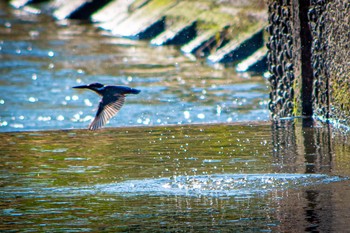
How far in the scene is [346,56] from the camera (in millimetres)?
11070

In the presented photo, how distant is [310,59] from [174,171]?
4209mm

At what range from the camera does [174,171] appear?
900 centimetres

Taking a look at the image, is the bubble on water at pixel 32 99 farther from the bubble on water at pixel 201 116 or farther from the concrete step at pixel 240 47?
the concrete step at pixel 240 47

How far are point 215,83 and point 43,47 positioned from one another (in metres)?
8.73

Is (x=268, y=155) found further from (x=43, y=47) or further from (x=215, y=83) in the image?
(x=43, y=47)

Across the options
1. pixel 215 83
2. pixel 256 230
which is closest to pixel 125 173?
pixel 256 230

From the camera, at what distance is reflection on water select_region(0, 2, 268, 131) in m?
16.9

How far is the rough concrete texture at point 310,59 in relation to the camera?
1138cm

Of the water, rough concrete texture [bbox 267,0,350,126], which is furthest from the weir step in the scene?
rough concrete texture [bbox 267,0,350,126]

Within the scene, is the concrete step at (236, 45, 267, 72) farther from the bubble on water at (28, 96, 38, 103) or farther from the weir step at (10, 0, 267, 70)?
the bubble on water at (28, 96, 38, 103)

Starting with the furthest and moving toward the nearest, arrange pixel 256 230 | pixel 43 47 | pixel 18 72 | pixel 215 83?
pixel 43 47 < pixel 18 72 < pixel 215 83 < pixel 256 230

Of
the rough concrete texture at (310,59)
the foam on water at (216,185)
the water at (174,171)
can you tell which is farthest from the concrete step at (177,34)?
the foam on water at (216,185)

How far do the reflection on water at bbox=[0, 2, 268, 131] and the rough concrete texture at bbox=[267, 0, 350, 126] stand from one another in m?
2.41

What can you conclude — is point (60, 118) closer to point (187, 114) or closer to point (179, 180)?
point (187, 114)
